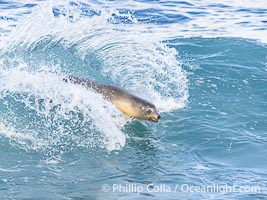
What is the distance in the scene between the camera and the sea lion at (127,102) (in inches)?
347

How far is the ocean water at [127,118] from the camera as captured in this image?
722cm

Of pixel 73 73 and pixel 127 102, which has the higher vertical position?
pixel 73 73

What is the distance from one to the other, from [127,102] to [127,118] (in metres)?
0.34

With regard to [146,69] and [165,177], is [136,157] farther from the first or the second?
[146,69]

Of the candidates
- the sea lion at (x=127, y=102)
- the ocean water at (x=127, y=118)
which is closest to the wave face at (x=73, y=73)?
the ocean water at (x=127, y=118)

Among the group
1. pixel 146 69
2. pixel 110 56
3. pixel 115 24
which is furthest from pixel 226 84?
pixel 115 24

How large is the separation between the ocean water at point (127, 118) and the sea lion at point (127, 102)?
5.4 inches

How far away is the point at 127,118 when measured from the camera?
928 cm

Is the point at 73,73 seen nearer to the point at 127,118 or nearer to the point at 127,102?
the point at 127,118

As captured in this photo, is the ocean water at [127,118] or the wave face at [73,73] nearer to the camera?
the ocean water at [127,118]

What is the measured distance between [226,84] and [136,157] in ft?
12.3

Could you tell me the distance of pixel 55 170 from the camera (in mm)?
7574

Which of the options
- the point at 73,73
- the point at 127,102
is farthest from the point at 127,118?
the point at 73,73

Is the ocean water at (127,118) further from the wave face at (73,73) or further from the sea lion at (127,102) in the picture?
the sea lion at (127,102)
